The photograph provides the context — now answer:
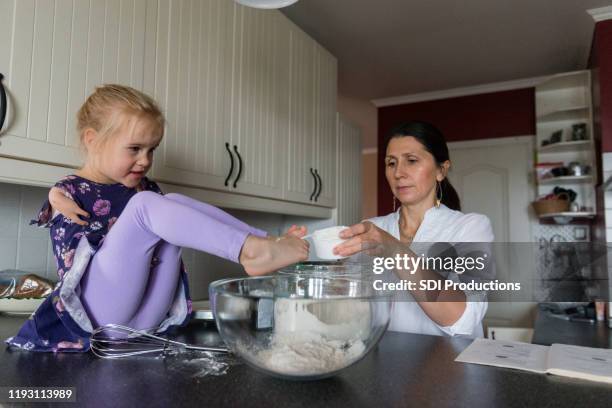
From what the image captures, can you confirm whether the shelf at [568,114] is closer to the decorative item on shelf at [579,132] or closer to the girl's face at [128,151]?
the decorative item on shelf at [579,132]

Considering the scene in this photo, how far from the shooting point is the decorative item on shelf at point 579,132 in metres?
2.93

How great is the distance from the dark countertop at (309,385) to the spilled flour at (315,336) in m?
0.03

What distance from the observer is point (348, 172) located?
2916 millimetres

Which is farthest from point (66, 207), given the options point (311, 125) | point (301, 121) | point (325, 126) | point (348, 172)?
point (348, 172)

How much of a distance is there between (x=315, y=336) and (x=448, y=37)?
268 centimetres

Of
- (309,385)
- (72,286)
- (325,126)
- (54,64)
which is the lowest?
(309,385)

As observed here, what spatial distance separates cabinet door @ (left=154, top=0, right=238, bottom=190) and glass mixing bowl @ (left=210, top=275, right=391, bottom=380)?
38.8 inches

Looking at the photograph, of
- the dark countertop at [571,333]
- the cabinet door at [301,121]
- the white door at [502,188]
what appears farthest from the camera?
the white door at [502,188]

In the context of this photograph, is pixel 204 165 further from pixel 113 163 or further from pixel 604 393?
pixel 604 393

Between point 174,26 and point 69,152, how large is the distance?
2.13 ft

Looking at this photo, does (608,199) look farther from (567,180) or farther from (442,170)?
(442,170)

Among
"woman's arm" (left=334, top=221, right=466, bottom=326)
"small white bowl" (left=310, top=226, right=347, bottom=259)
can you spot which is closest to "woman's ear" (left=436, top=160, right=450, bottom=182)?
"woman's arm" (left=334, top=221, right=466, bottom=326)

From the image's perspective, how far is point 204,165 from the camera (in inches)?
65.2

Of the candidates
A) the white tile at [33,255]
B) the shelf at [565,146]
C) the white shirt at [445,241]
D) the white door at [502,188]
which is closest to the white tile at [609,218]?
the shelf at [565,146]
